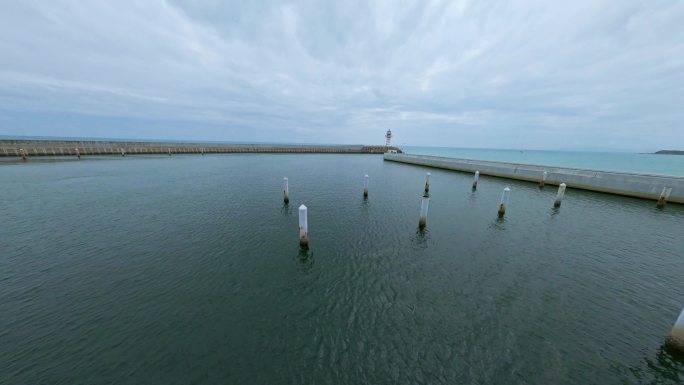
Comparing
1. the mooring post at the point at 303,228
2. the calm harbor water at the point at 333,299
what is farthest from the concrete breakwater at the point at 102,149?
the mooring post at the point at 303,228

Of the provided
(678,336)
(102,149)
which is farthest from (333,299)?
(102,149)

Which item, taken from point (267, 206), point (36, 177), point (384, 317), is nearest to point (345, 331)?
point (384, 317)

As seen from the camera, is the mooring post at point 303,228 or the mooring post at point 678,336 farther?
the mooring post at point 303,228

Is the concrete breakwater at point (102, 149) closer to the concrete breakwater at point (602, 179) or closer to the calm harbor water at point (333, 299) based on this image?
the calm harbor water at point (333, 299)

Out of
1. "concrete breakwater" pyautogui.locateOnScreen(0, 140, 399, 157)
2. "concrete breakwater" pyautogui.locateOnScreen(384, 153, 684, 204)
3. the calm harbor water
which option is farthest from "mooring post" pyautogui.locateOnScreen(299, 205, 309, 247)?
"concrete breakwater" pyautogui.locateOnScreen(0, 140, 399, 157)

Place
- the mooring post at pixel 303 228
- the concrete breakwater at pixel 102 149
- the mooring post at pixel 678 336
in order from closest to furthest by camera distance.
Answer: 1. the mooring post at pixel 678 336
2. the mooring post at pixel 303 228
3. the concrete breakwater at pixel 102 149

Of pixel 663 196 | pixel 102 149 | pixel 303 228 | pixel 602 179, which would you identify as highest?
pixel 602 179

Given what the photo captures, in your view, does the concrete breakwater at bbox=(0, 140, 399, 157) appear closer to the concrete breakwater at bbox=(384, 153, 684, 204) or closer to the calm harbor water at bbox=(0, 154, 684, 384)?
the calm harbor water at bbox=(0, 154, 684, 384)

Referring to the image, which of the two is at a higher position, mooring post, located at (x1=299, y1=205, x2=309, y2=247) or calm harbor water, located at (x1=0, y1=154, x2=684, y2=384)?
mooring post, located at (x1=299, y1=205, x2=309, y2=247)

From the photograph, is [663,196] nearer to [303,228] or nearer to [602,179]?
[602,179]
